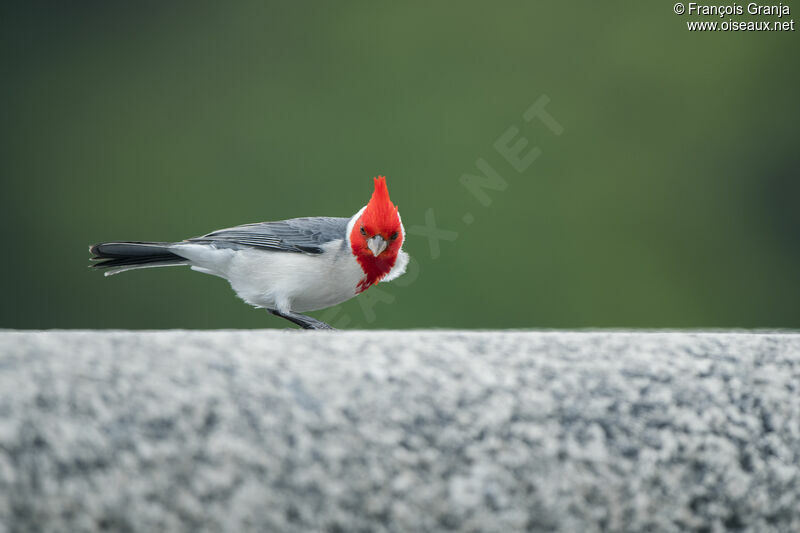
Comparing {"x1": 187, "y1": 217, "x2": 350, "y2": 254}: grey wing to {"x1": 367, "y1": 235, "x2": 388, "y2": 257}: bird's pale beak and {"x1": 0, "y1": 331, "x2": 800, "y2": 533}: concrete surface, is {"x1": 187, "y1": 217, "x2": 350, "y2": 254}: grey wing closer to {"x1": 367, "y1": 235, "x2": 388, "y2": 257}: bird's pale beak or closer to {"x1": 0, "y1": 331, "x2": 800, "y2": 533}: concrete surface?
{"x1": 367, "y1": 235, "x2": 388, "y2": 257}: bird's pale beak

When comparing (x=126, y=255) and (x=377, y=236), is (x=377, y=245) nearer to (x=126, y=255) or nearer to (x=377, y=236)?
(x=377, y=236)

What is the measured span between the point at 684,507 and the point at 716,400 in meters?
0.09

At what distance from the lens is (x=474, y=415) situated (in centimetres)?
58

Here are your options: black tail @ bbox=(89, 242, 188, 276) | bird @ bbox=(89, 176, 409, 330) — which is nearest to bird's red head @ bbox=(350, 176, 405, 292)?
bird @ bbox=(89, 176, 409, 330)

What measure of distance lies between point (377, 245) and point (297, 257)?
0.18 meters

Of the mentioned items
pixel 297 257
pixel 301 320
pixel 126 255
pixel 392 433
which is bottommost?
pixel 392 433

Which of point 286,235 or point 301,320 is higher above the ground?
point 286,235

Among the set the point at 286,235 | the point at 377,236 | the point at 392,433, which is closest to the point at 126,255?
A: the point at 286,235

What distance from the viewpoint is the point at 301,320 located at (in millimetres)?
1525

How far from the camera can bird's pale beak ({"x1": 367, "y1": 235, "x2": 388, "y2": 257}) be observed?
4.92 ft

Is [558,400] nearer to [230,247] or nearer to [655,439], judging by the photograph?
[655,439]

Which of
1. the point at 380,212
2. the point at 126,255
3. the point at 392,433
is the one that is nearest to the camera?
the point at 392,433

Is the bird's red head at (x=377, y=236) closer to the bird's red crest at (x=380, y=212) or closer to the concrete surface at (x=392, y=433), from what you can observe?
the bird's red crest at (x=380, y=212)

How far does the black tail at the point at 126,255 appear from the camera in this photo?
63.2 inches
